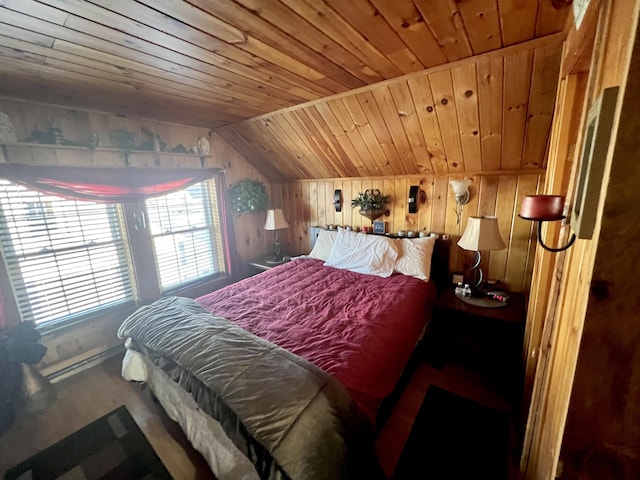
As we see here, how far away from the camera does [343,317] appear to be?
1.80 m

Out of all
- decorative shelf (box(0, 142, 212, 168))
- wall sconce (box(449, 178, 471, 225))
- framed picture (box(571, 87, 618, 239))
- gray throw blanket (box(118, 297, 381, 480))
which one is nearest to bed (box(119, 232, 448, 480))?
gray throw blanket (box(118, 297, 381, 480))

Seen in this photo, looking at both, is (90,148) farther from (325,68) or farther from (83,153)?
(325,68)

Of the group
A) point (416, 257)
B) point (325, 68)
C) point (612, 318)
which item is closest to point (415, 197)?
point (416, 257)

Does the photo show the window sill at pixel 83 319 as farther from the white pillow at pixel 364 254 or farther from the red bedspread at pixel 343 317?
Result: the white pillow at pixel 364 254

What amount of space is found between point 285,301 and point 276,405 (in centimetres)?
99

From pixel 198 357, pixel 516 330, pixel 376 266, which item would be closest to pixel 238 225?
pixel 376 266

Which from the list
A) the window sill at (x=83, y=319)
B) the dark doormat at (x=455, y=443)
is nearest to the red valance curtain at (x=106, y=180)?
the window sill at (x=83, y=319)

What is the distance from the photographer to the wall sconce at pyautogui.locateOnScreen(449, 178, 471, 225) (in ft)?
7.91

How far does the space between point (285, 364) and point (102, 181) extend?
7.38ft

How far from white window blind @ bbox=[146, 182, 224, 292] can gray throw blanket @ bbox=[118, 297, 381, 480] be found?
63.7 inches

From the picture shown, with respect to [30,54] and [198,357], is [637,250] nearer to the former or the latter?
[198,357]

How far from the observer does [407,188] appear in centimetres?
283

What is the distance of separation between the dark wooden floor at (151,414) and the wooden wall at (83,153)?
24cm

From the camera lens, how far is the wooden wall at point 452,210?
7.55ft
